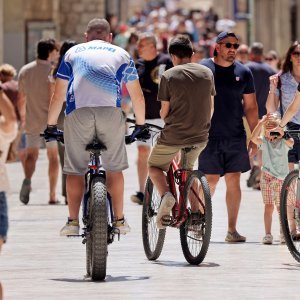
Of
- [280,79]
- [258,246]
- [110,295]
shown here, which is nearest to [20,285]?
[110,295]

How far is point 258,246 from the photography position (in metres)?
15.5

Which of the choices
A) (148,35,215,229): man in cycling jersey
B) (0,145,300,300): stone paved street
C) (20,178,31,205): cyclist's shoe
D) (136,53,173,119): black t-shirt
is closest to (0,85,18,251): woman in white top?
(0,145,300,300): stone paved street

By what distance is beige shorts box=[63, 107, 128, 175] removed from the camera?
13258 mm

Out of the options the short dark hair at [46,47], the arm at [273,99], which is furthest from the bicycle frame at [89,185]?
the short dark hair at [46,47]

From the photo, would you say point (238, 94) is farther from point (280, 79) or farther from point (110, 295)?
point (110, 295)

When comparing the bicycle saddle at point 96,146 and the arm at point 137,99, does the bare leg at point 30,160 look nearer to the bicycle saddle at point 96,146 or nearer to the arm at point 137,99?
the arm at point 137,99

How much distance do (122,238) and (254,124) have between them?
158 cm

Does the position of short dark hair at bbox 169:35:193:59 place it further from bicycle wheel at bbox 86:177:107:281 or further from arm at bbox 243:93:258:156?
bicycle wheel at bbox 86:177:107:281

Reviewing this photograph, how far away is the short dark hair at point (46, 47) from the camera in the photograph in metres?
21.3

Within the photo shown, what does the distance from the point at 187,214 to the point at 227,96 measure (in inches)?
91.1

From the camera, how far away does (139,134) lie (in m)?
13.5

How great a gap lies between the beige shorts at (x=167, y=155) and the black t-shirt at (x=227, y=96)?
5.50 ft

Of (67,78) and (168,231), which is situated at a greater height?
(67,78)

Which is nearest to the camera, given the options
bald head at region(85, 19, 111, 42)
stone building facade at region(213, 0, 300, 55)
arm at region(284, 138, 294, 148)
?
bald head at region(85, 19, 111, 42)
